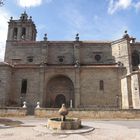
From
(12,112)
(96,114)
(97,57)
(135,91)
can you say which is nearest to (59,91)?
(97,57)

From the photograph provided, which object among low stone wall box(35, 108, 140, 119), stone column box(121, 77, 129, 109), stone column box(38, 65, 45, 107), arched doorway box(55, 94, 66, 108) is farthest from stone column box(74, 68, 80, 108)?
low stone wall box(35, 108, 140, 119)

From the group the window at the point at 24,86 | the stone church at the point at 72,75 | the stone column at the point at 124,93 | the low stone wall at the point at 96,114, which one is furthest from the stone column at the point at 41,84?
the stone column at the point at 124,93

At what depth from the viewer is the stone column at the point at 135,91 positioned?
2319cm

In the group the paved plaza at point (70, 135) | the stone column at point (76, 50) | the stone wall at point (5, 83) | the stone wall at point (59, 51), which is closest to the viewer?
the paved plaza at point (70, 135)

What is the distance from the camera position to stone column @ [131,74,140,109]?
23188mm

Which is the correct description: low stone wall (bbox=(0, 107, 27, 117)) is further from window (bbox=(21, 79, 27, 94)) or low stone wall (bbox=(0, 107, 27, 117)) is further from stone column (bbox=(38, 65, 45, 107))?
window (bbox=(21, 79, 27, 94))

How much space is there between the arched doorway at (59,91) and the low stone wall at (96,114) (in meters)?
8.89

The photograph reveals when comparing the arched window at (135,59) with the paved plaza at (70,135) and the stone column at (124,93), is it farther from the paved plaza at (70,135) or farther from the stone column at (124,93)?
the paved plaza at (70,135)

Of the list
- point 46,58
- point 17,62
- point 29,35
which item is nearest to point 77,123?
point 46,58

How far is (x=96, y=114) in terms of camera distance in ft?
64.2

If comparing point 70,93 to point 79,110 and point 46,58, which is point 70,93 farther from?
point 79,110

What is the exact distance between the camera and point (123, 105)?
85.4ft

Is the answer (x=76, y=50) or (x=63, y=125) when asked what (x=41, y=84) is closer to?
(x=76, y=50)

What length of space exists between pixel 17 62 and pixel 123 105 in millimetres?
19238
